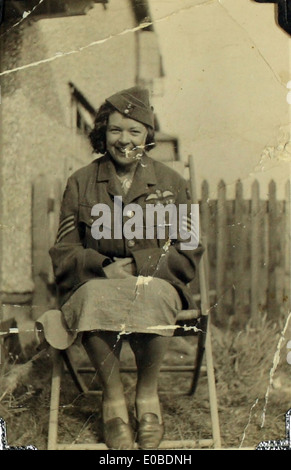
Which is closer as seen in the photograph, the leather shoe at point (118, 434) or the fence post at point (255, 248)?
the leather shoe at point (118, 434)

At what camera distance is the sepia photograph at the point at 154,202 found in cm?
268

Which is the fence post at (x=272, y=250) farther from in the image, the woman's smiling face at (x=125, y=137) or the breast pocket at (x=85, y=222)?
the breast pocket at (x=85, y=222)

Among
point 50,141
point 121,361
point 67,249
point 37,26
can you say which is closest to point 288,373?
point 121,361

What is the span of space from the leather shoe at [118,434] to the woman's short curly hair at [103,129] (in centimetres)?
99

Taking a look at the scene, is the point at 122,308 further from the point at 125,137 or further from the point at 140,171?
the point at 125,137

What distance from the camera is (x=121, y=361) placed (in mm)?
2654

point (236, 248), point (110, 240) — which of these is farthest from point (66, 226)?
point (236, 248)

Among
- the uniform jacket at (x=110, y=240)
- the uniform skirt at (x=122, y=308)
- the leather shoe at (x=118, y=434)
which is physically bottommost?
the leather shoe at (x=118, y=434)

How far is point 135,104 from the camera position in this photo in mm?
2701

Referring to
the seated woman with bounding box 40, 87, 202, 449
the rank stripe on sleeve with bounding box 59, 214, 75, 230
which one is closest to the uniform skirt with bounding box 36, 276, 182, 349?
the seated woman with bounding box 40, 87, 202, 449

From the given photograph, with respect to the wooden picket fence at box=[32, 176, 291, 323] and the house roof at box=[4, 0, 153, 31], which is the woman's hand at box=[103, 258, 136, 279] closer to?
the wooden picket fence at box=[32, 176, 291, 323]

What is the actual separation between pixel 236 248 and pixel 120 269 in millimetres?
443

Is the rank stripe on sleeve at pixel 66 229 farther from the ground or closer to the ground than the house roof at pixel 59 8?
closer to the ground

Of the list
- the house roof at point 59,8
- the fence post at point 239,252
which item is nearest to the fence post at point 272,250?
the fence post at point 239,252
